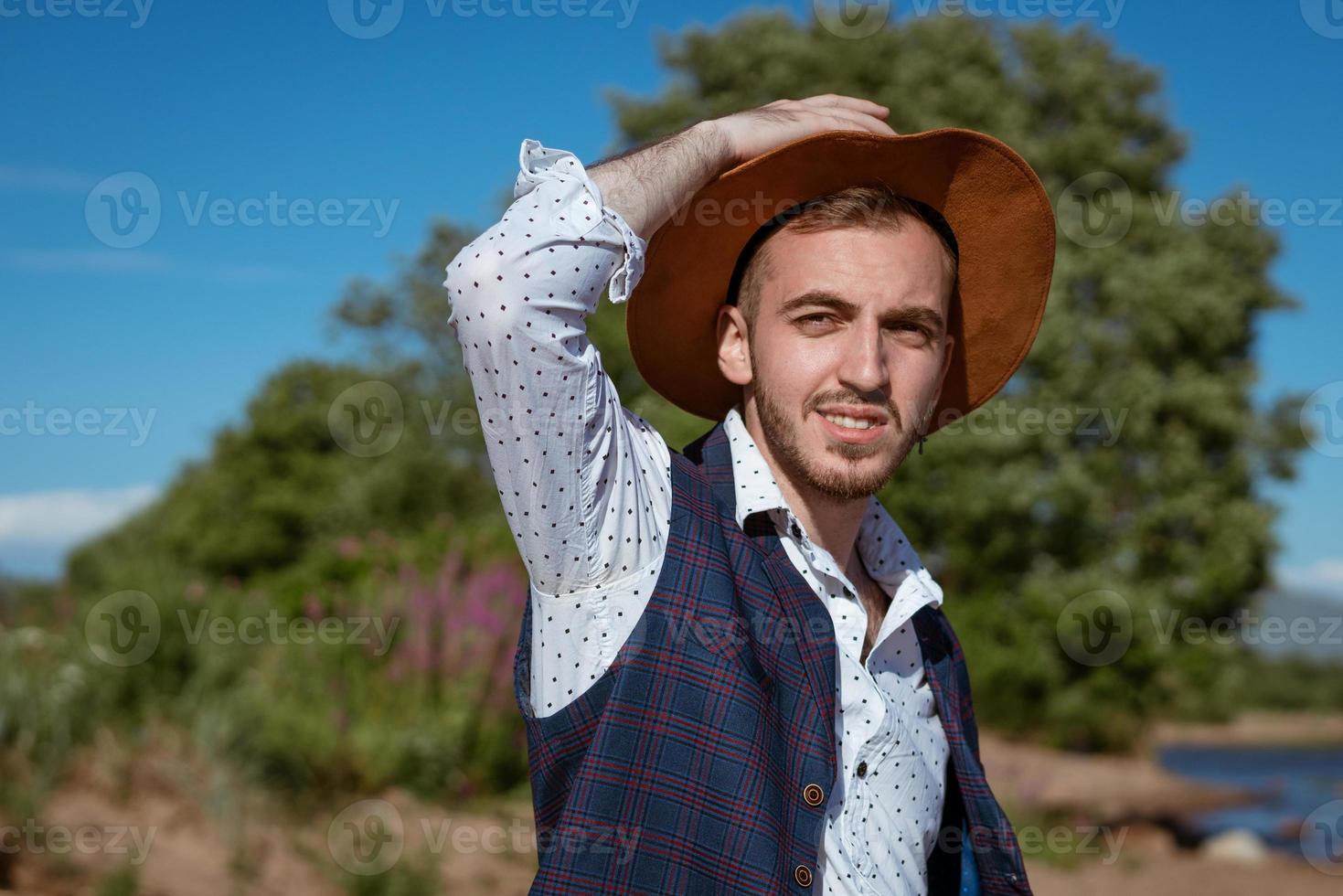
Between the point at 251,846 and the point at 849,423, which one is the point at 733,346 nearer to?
the point at 849,423

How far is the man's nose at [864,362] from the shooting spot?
1.82 metres

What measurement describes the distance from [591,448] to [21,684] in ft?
17.7

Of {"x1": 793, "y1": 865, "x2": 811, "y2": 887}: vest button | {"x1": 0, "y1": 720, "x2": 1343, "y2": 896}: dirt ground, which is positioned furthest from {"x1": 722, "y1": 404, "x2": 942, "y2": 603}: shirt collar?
{"x1": 0, "y1": 720, "x2": 1343, "y2": 896}: dirt ground

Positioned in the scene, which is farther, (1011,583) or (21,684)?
(1011,583)

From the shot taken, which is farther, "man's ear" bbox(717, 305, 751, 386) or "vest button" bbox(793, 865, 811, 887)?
"man's ear" bbox(717, 305, 751, 386)

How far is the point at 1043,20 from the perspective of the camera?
574 inches

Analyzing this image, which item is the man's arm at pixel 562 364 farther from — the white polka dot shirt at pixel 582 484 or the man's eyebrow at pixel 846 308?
the man's eyebrow at pixel 846 308

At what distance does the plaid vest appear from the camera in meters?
1.49

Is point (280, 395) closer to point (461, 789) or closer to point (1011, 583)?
point (1011, 583)

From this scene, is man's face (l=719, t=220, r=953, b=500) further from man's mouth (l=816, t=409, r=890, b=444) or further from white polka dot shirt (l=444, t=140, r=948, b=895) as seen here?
white polka dot shirt (l=444, t=140, r=948, b=895)

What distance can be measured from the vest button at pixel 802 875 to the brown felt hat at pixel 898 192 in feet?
3.46

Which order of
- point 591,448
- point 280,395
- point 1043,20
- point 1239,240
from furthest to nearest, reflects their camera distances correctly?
point 280,395 → point 1043,20 → point 1239,240 → point 591,448

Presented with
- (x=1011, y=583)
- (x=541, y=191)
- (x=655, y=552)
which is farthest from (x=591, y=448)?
(x=1011, y=583)

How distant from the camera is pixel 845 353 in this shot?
188 cm
